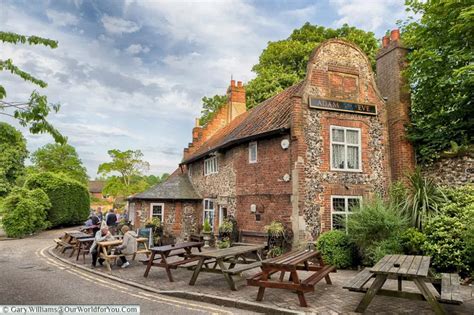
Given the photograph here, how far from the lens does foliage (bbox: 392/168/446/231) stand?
11273mm

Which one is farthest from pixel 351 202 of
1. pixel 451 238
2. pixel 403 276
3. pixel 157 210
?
pixel 157 210

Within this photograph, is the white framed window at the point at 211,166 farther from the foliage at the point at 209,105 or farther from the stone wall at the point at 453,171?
the foliage at the point at 209,105

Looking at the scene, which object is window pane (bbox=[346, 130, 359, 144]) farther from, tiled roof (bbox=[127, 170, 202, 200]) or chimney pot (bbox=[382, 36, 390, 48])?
tiled roof (bbox=[127, 170, 202, 200])

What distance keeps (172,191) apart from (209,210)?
2893 millimetres

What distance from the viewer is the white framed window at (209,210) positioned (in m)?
19.4

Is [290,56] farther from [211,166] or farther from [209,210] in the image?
[209,210]

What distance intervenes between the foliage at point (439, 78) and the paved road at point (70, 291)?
11.4m

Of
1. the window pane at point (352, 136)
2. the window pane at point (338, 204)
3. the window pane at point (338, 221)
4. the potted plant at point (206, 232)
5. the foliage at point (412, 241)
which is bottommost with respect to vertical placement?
the potted plant at point (206, 232)

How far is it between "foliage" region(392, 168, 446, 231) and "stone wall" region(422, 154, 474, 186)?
33.4 inches

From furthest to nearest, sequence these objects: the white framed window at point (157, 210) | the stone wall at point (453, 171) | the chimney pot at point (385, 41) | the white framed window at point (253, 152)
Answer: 1. the white framed window at point (157, 210)
2. the chimney pot at point (385, 41)
3. the white framed window at point (253, 152)
4. the stone wall at point (453, 171)

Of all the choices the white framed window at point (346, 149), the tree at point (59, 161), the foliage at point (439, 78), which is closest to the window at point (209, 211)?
the white framed window at point (346, 149)

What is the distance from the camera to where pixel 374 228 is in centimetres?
1095

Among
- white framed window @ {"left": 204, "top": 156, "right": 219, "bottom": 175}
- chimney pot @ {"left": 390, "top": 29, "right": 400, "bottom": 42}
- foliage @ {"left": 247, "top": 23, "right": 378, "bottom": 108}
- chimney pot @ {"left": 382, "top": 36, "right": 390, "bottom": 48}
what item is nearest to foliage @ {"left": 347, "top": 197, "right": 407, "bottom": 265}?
chimney pot @ {"left": 390, "top": 29, "right": 400, "bottom": 42}

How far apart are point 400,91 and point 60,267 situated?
50.9ft
